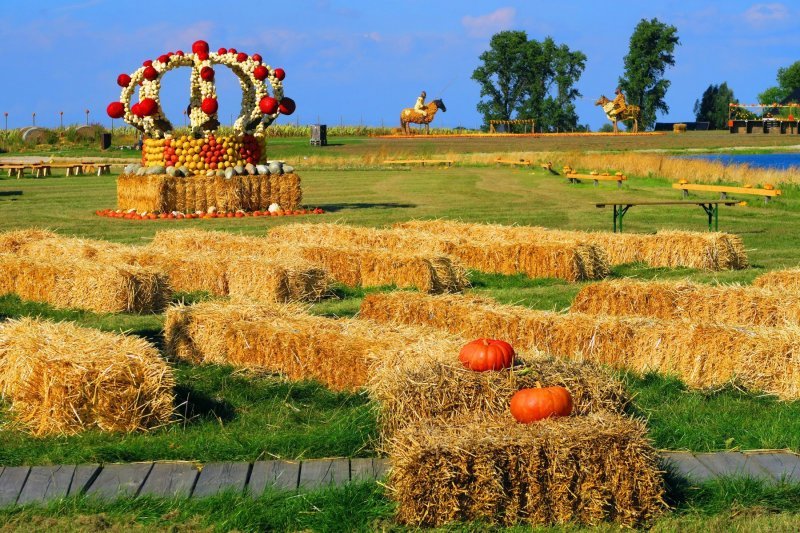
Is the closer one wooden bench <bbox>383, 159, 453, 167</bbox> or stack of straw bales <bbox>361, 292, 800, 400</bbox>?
stack of straw bales <bbox>361, 292, 800, 400</bbox>

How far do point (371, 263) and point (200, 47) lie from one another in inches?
632

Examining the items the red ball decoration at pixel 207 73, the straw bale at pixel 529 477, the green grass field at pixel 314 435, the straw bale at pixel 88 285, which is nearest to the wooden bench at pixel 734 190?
the green grass field at pixel 314 435

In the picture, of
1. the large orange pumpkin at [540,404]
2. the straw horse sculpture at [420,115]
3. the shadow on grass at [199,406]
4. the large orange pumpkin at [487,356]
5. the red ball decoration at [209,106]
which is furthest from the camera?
the straw horse sculpture at [420,115]

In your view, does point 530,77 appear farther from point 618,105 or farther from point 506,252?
point 506,252

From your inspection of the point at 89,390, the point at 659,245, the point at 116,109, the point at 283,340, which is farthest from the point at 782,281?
the point at 116,109

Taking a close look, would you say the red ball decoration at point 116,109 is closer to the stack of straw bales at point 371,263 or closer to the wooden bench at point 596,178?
the stack of straw bales at point 371,263

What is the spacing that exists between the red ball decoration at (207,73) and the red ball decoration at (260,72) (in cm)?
120

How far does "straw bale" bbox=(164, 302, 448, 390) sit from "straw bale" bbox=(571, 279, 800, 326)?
3304 millimetres

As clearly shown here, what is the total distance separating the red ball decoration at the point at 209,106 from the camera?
30625 mm

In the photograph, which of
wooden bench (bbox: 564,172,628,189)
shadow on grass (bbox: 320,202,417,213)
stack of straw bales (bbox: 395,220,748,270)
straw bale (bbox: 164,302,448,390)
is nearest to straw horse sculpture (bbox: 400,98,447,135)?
wooden bench (bbox: 564,172,628,189)

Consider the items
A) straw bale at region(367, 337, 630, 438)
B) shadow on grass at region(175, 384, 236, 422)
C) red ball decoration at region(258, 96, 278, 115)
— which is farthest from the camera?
red ball decoration at region(258, 96, 278, 115)

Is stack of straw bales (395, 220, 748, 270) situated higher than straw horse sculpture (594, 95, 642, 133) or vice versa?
straw horse sculpture (594, 95, 642, 133)

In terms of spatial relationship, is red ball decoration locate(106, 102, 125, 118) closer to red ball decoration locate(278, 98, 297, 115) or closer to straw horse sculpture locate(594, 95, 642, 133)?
red ball decoration locate(278, 98, 297, 115)

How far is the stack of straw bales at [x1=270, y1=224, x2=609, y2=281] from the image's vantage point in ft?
56.8
